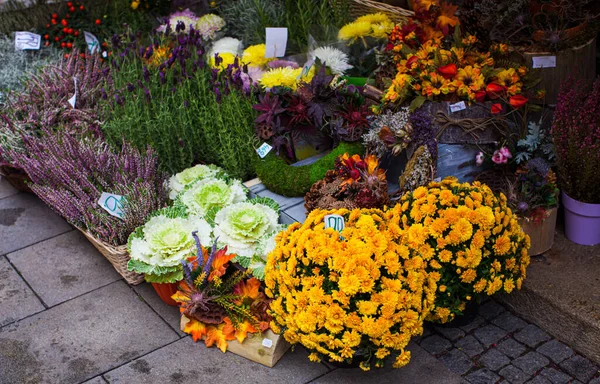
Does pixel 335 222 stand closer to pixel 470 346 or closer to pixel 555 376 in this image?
pixel 470 346

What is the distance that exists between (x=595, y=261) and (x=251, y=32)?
318cm

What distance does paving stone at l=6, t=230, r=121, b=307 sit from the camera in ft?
13.5

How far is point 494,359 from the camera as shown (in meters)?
3.36

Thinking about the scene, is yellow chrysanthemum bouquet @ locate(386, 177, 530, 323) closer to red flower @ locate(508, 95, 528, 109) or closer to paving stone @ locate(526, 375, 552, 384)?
paving stone @ locate(526, 375, 552, 384)

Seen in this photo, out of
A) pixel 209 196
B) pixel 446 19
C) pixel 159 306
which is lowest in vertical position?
pixel 159 306

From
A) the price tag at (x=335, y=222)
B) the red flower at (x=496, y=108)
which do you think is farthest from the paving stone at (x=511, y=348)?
the red flower at (x=496, y=108)

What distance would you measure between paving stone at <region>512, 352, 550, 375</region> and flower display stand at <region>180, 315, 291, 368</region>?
114 centimetres

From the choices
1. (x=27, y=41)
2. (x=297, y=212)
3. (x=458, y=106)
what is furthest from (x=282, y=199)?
(x=27, y=41)

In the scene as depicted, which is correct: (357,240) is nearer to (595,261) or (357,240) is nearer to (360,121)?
(360,121)

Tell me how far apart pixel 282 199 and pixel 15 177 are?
2210 millimetres

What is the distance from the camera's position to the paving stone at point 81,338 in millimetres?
3471

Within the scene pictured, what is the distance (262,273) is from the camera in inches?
137

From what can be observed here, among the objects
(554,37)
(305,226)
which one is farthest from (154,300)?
(554,37)

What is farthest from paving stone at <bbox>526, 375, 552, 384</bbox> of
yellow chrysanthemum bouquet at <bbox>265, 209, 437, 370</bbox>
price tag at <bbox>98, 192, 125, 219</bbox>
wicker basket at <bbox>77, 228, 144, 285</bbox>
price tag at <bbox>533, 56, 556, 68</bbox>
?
price tag at <bbox>98, 192, 125, 219</bbox>
